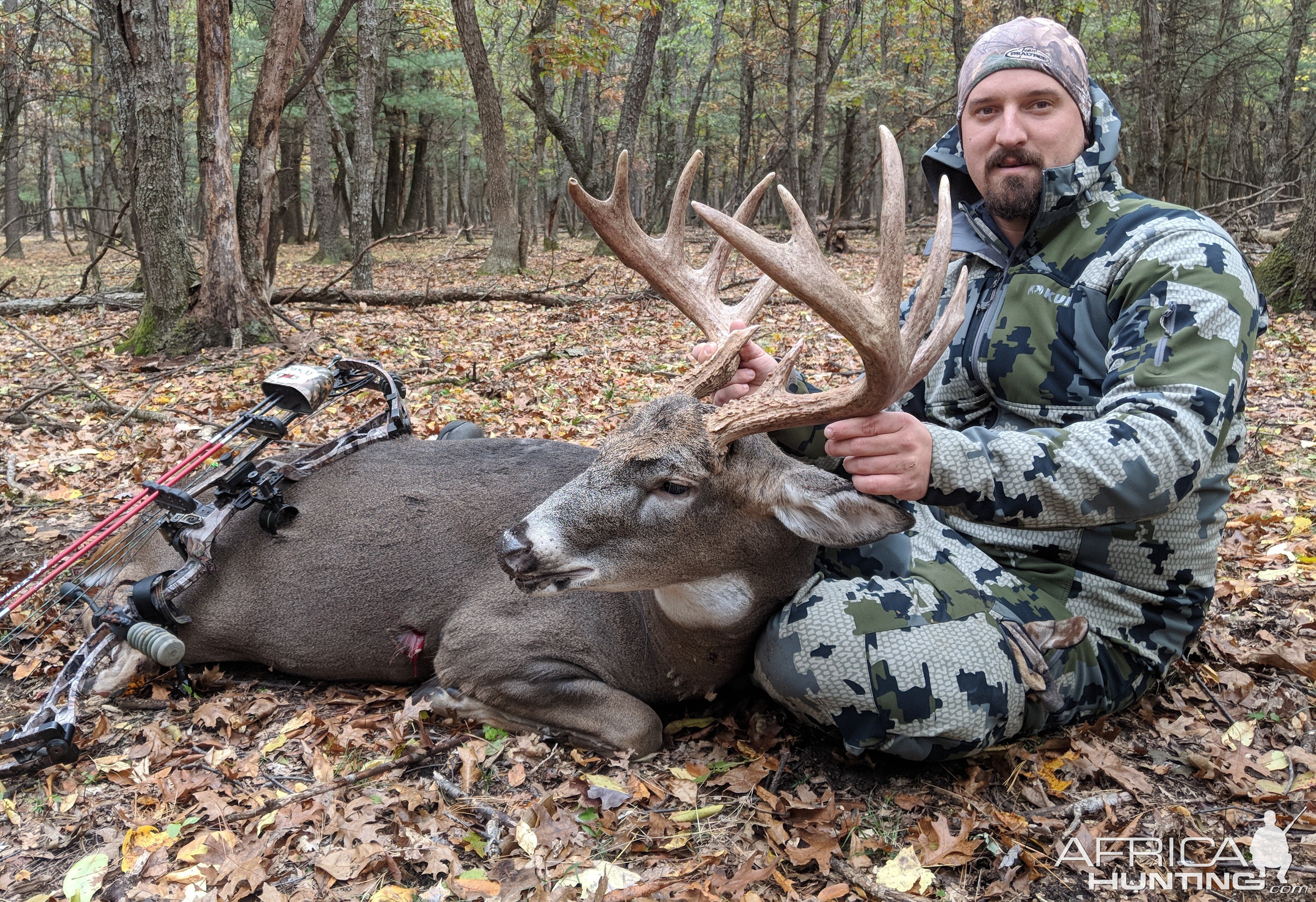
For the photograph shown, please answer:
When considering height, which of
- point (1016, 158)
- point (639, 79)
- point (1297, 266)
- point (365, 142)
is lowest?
point (1297, 266)

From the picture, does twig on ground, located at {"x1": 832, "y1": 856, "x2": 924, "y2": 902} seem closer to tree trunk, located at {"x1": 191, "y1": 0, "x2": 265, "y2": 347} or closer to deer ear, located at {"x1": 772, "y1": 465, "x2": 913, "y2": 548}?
deer ear, located at {"x1": 772, "y1": 465, "x2": 913, "y2": 548}

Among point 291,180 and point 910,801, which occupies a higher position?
point 291,180

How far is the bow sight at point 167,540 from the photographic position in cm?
349

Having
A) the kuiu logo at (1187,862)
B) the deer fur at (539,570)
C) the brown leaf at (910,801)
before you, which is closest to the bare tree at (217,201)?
the deer fur at (539,570)

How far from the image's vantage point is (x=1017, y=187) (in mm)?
3350

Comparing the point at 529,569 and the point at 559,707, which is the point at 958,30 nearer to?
the point at 559,707

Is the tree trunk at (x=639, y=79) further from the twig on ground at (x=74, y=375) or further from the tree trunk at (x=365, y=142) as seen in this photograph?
the twig on ground at (x=74, y=375)

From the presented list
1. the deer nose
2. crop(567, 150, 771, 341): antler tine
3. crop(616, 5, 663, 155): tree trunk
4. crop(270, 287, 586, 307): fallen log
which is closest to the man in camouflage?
crop(567, 150, 771, 341): antler tine

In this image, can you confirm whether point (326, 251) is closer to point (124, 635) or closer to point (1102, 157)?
point (124, 635)

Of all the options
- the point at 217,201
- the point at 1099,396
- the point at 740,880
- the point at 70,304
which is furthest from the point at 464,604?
the point at 70,304

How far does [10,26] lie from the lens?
21234mm

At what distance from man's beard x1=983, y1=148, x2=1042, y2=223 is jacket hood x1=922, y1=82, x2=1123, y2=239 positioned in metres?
0.05

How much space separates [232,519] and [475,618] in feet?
4.81

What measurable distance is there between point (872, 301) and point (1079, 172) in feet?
3.90
